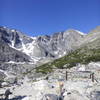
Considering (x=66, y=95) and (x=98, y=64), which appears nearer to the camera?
(x=66, y=95)

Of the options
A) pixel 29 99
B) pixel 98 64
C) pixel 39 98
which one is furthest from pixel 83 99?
pixel 98 64

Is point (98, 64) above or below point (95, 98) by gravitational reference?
above

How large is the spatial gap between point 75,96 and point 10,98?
37.7 ft

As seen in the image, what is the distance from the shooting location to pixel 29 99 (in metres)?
23.0

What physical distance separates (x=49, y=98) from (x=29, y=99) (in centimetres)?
387

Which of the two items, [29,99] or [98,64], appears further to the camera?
[98,64]

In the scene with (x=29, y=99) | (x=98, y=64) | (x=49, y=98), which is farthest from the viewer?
(x=98, y=64)

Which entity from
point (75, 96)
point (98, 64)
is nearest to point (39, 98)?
point (75, 96)

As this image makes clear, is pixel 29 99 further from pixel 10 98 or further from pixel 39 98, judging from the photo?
pixel 10 98

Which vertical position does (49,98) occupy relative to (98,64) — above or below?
below

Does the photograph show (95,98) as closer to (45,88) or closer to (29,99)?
(29,99)

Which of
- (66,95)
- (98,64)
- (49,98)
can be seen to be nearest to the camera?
(49,98)

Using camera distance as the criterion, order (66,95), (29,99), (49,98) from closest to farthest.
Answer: (49,98) → (66,95) → (29,99)

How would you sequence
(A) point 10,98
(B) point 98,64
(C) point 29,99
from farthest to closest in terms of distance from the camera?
(B) point 98,64
(A) point 10,98
(C) point 29,99
